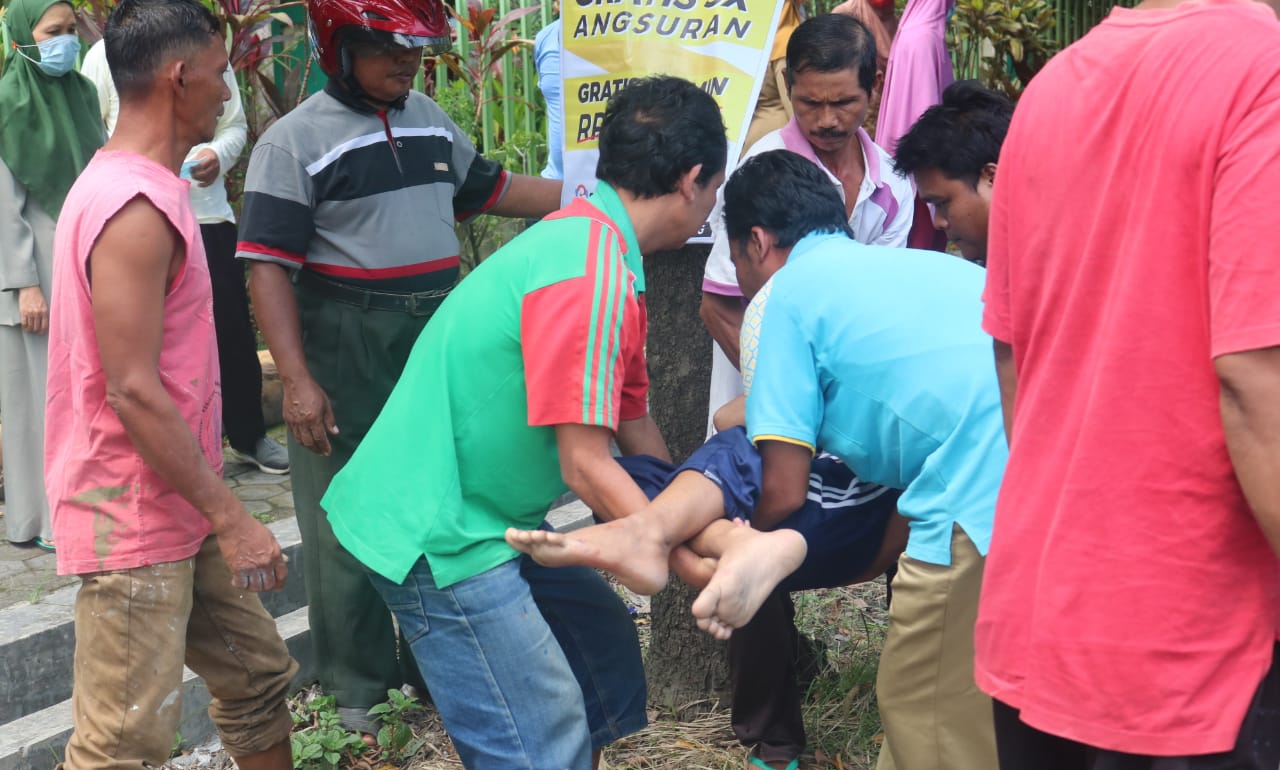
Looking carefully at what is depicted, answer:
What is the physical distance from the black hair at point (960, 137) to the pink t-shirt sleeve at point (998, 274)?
130cm

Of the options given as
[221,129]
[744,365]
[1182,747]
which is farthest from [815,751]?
[221,129]

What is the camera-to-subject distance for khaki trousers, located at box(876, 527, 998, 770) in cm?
261

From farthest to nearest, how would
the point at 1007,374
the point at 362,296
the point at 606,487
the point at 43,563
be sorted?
the point at 43,563, the point at 362,296, the point at 606,487, the point at 1007,374

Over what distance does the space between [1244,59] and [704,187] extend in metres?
1.26

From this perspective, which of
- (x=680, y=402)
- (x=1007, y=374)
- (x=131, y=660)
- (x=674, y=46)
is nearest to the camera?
(x=1007, y=374)

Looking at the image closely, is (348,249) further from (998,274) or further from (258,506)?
(998,274)

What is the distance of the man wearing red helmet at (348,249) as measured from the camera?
3.43 meters

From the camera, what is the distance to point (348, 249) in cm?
351

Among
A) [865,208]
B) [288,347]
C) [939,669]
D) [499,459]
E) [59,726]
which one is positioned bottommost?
[59,726]

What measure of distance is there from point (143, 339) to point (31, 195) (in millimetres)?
2532

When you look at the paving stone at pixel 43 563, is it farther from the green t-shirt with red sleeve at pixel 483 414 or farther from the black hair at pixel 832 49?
the black hair at pixel 832 49

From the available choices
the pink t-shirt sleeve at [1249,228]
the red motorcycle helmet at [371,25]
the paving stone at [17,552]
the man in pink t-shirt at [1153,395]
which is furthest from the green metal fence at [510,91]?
the pink t-shirt sleeve at [1249,228]

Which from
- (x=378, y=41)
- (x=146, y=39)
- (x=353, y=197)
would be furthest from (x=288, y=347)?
(x=146, y=39)

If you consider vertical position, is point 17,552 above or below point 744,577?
below
